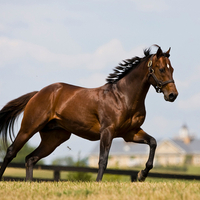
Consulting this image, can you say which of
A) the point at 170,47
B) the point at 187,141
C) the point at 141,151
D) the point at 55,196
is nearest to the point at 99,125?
the point at 170,47

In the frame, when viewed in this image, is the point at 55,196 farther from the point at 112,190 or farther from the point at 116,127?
the point at 116,127

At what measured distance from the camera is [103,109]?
6047mm

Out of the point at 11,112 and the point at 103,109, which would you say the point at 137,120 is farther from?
the point at 11,112

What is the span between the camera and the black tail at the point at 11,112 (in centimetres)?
760

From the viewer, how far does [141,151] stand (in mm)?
95625

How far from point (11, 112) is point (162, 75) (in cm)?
372

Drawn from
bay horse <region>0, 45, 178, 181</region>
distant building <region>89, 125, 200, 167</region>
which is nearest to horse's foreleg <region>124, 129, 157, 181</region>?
bay horse <region>0, 45, 178, 181</region>

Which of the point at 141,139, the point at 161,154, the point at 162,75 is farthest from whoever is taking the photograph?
the point at 161,154

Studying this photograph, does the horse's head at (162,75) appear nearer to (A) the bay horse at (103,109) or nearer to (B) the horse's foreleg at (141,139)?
(A) the bay horse at (103,109)

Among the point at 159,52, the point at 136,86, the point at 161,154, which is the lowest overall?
the point at 161,154

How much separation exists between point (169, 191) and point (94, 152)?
327 feet

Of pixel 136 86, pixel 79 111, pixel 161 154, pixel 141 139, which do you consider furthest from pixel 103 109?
pixel 161 154

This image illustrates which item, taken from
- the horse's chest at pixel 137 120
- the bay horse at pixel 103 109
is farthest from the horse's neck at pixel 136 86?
the horse's chest at pixel 137 120

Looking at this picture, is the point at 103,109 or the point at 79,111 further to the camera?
the point at 79,111
